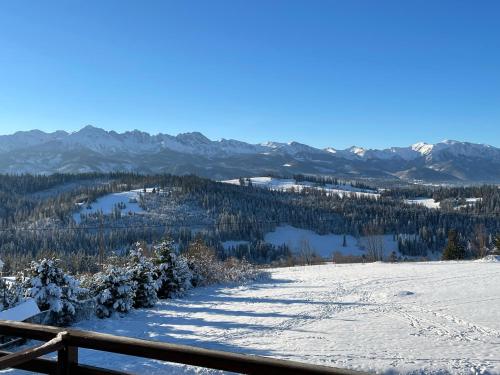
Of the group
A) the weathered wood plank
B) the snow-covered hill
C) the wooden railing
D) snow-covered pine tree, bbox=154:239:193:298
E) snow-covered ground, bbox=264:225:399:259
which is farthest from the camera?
snow-covered ground, bbox=264:225:399:259

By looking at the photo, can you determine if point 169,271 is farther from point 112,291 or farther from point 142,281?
point 112,291

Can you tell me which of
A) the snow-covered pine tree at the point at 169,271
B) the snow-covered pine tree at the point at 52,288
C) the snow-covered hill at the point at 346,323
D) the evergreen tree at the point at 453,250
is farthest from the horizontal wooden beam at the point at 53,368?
the evergreen tree at the point at 453,250

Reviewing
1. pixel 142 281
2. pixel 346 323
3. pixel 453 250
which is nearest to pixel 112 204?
pixel 453 250

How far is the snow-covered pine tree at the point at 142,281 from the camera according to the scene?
26.5m

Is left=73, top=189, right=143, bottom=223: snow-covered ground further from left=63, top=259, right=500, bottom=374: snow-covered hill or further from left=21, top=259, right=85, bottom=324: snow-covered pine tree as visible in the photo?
left=21, top=259, right=85, bottom=324: snow-covered pine tree

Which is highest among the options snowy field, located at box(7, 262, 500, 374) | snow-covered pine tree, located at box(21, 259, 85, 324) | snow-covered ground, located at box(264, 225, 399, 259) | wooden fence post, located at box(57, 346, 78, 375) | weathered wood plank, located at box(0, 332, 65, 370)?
weathered wood plank, located at box(0, 332, 65, 370)

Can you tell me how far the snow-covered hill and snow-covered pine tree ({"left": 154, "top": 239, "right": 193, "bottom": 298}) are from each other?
141 centimetres

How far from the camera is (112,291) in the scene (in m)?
24.0

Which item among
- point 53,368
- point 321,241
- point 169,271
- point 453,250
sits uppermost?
point 53,368

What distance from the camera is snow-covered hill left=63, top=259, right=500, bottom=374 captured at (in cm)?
1489

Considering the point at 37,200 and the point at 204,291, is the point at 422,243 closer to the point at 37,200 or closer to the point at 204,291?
the point at 204,291

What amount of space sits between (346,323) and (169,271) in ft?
45.7

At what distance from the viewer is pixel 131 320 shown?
75.7ft

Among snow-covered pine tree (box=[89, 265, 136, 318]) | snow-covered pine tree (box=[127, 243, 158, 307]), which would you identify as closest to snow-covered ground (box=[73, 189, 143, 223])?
snow-covered pine tree (box=[127, 243, 158, 307])
